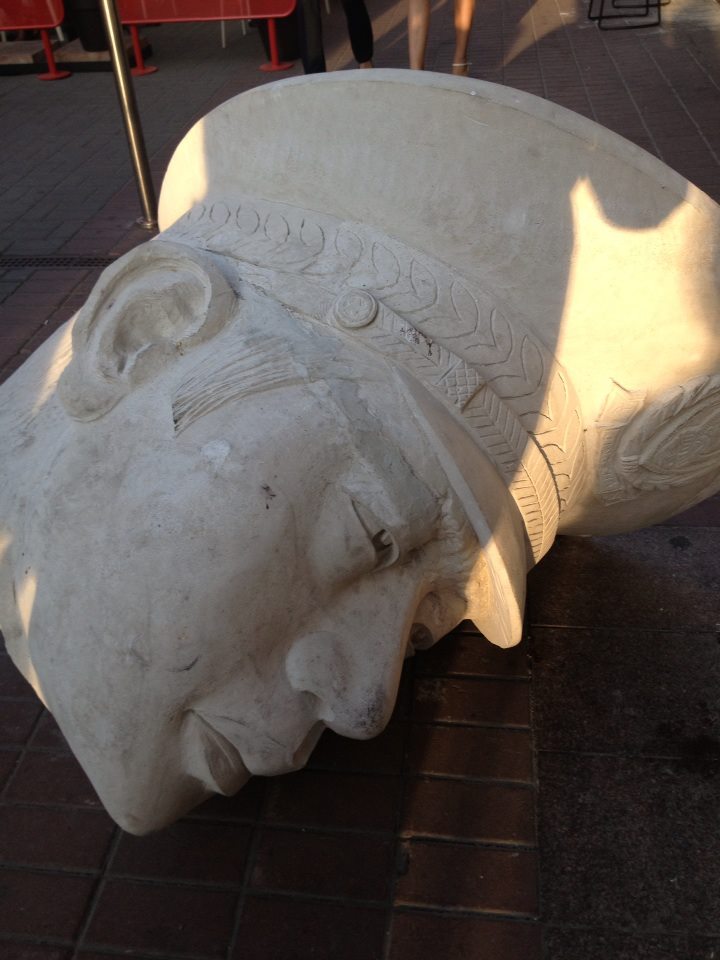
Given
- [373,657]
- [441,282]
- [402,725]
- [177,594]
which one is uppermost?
[441,282]

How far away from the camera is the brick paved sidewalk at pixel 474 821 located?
1735mm

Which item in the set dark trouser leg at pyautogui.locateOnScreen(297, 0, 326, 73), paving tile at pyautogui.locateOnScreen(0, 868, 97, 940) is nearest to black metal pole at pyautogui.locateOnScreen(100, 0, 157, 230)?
dark trouser leg at pyautogui.locateOnScreen(297, 0, 326, 73)

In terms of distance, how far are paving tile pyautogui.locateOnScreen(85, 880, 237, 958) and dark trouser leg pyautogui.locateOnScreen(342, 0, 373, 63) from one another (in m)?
5.71

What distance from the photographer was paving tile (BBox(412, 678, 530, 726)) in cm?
215

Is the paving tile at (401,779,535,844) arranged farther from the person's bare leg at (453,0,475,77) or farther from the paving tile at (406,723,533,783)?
the person's bare leg at (453,0,475,77)

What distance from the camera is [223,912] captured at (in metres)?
1.78

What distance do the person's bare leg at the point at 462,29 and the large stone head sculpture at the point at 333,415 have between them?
15.5 ft

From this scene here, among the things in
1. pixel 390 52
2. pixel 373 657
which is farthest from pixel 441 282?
pixel 390 52

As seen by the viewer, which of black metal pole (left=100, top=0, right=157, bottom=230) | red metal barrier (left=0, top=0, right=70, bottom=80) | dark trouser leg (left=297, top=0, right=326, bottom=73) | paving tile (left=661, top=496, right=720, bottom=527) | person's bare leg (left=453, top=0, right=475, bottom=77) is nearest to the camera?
paving tile (left=661, top=496, right=720, bottom=527)

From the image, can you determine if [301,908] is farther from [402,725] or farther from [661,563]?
[661,563]

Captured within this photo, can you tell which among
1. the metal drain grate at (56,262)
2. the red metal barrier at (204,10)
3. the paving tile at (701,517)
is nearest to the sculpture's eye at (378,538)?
the paving tile at (701,517)

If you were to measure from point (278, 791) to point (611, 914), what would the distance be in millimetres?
770

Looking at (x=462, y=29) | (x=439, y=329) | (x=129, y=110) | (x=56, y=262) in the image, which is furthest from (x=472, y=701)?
(x=462, y=29)

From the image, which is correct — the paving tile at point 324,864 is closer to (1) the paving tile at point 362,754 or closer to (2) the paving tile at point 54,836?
(1) the paving tile at point 362,754
